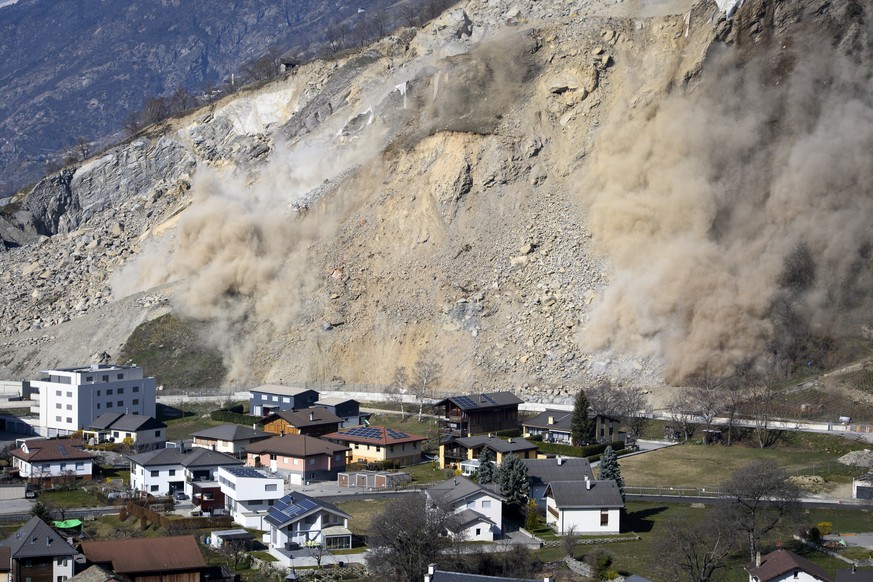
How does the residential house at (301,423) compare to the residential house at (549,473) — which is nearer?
the residential house at (549,473)

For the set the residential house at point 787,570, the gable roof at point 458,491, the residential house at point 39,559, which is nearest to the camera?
the residential house at point 787,570

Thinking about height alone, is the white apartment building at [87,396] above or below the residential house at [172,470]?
above

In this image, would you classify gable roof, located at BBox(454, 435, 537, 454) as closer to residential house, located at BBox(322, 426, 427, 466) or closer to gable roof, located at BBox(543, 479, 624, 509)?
residential house, located at BBox(322, 426, 427, 466)

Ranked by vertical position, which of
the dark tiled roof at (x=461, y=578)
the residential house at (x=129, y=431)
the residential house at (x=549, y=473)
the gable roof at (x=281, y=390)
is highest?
the gable roof at (x=281, y=390)

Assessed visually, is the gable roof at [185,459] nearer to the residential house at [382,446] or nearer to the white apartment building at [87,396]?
the residential house at [382,446]

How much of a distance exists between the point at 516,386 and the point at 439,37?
127 feet

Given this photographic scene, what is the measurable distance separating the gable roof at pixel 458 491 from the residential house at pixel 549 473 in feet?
11.1

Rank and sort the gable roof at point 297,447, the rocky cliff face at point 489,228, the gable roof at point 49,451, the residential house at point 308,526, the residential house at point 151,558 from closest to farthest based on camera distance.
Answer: the residential house at point 151,558, the residential house at point 308,526, the gable roof at point 49,451, the gable roof at point 297,447, the rocky cliff face at point 489,228

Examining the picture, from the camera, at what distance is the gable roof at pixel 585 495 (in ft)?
150

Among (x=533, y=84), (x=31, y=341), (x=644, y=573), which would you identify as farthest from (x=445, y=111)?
(x=644, y=573)

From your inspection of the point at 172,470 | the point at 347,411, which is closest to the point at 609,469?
the point at 172,470

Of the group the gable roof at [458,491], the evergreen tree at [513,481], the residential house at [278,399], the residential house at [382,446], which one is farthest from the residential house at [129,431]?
the evergreen tree at [513,481]

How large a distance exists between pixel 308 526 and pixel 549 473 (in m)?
10.9

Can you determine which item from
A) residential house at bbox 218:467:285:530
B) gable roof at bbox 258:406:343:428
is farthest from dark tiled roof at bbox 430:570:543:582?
gable roof at bbox 258:406:343:428
